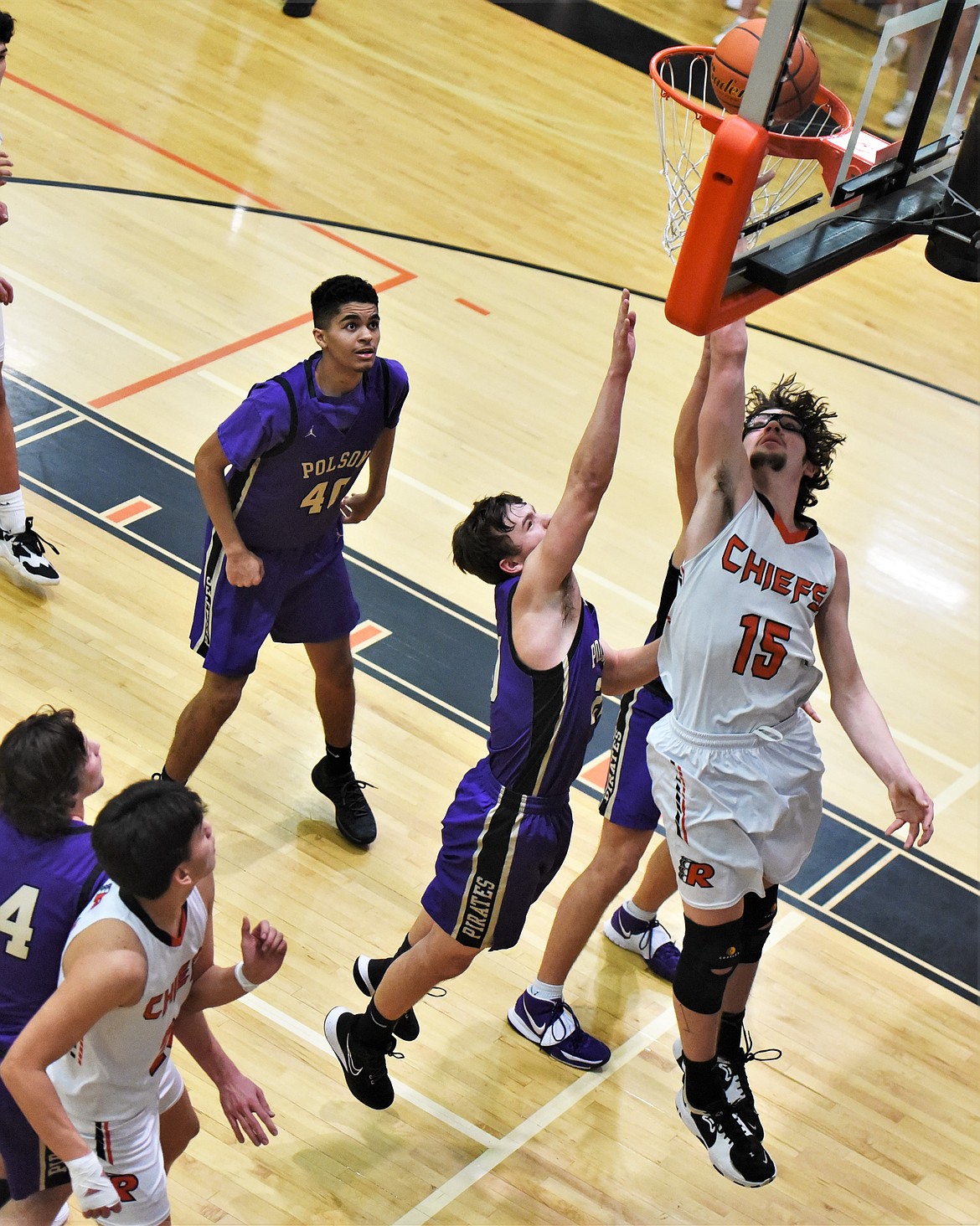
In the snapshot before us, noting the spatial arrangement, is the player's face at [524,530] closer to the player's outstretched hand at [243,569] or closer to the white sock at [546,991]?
the player's outstretched hand at [243,569]

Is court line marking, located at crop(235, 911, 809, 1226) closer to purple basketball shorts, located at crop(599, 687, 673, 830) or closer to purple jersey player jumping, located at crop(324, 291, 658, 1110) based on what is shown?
purple jersey player jumping, located at crop(324, 291, 658, 1110)

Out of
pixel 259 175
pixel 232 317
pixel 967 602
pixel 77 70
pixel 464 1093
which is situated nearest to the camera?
pixel 464 1093

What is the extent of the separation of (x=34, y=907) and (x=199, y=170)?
7.55 m

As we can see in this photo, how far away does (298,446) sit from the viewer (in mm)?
5102

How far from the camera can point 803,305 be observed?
1024cm

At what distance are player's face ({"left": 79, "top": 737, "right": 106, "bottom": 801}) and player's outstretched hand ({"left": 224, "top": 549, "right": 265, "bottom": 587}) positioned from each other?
159cm

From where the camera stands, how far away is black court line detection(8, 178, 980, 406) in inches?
376

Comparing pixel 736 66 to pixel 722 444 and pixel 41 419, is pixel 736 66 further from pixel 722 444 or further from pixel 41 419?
pixel 41 419

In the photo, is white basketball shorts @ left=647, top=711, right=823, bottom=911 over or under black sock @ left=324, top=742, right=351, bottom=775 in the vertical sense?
over

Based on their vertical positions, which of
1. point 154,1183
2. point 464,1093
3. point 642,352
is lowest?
point 464,1093

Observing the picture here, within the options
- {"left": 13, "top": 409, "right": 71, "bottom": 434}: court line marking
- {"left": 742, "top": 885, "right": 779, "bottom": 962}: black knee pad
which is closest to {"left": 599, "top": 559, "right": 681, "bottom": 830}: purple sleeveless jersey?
{"left": 742, "top": 885, "right": 779, "bottom": 962}: black knee pad

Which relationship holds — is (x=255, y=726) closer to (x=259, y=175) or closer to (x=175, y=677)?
(x=175, y=677)

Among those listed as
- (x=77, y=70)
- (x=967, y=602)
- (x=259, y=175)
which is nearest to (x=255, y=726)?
(x=967, y=602)

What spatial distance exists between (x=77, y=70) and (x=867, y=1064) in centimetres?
872
